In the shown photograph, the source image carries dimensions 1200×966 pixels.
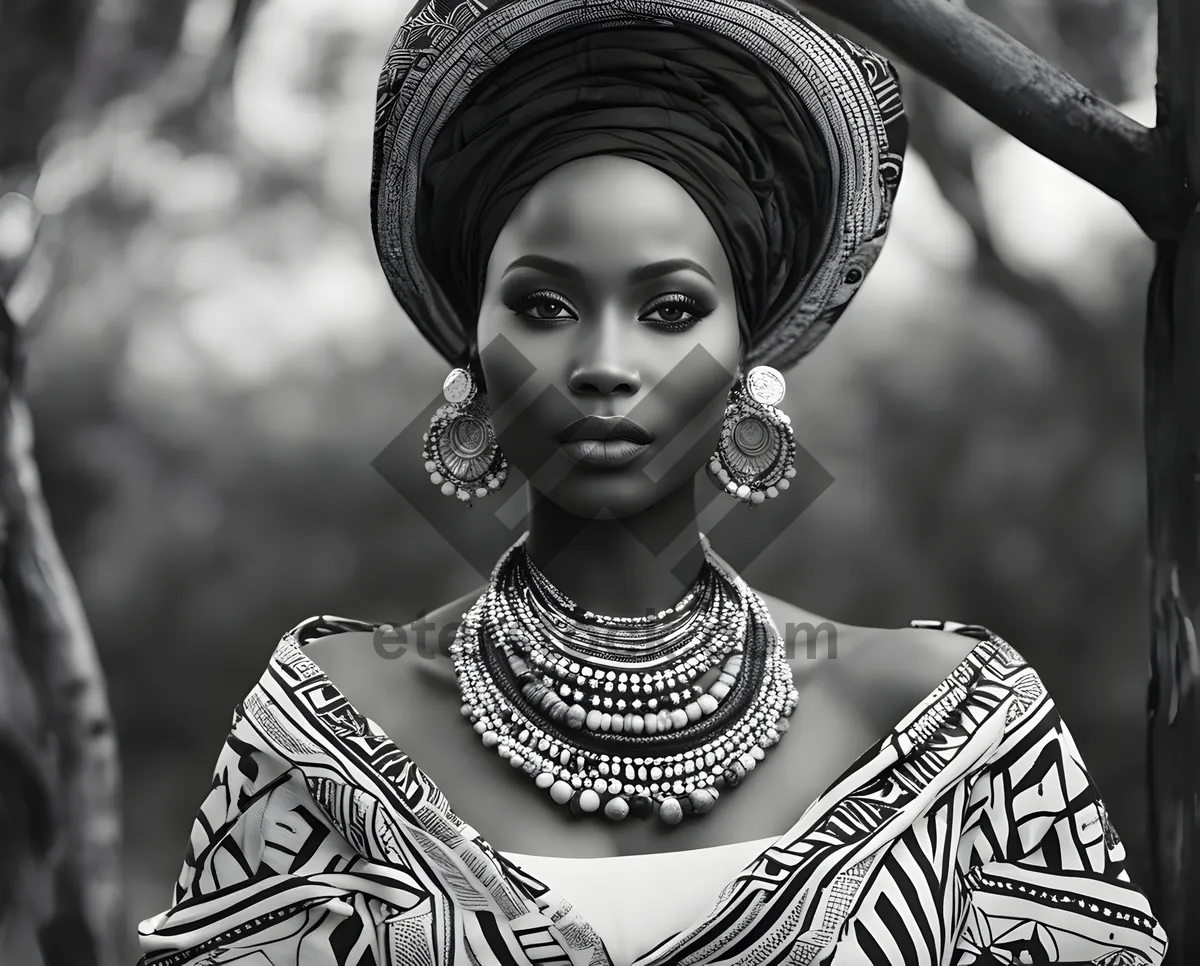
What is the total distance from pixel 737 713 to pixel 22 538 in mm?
1697

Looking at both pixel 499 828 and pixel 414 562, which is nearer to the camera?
pixel 499 828

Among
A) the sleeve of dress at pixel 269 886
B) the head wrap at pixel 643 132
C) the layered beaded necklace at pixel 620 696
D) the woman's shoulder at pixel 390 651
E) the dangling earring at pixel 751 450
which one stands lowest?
the sleeve of dress at pixel 269 886

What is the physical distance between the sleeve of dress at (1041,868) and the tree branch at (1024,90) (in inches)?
35.5

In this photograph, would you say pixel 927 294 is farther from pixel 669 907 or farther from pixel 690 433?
pixel 669 907

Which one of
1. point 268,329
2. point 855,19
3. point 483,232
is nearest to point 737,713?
point 483,232

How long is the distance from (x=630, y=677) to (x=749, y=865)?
28 centimetres

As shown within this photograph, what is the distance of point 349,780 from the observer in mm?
1478

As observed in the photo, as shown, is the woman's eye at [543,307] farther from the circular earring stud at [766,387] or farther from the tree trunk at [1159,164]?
the tree trunk at [1159,164]

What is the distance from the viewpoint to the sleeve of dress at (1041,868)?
1.52m

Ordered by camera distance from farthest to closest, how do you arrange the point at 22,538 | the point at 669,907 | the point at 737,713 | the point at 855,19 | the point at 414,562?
the point at 414,562 < the point at 22,538 < the point at 855,19 < the point at 737,713 < the point at 669,907

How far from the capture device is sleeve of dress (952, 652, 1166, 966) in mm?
1521

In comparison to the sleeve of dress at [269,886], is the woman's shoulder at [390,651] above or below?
above

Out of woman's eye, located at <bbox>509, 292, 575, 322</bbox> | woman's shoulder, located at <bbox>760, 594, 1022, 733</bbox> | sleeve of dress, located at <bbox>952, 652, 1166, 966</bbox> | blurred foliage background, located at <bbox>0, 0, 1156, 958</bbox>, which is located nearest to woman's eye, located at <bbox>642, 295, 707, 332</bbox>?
woman's eye, located at <bbox>509, 292, 575, 322</bbox>

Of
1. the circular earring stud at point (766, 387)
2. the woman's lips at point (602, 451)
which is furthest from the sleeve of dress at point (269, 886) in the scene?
the circular earring stud at point (766, 387)
